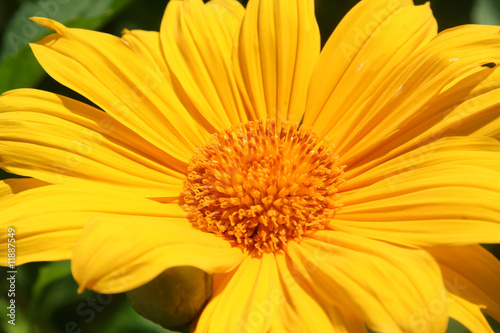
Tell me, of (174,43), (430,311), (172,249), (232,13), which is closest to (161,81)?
(174,43)

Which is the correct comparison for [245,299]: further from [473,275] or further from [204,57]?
[204,57]

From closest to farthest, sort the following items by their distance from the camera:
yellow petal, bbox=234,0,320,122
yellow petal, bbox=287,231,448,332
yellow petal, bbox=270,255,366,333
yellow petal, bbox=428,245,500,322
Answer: yellow petal, bbox=287,231,448,332, yellow petal, bbox=270,255,366,333, yellow petal, bbox=428,245,500,322, yellow petal, bbox=234,0,320,122

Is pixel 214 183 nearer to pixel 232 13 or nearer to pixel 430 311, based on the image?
pixel 232 13

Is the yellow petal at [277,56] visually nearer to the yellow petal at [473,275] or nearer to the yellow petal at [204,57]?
the yellow petal at [204,57]

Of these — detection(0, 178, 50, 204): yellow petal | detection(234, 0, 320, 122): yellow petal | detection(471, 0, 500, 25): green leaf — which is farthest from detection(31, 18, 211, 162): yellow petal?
detection(471, 0, 500, 25): green leaf

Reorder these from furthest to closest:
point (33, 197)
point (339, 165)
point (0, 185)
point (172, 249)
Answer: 1. point (339, 165)
2. point (0, 185)
3. point (33, 197)
4. point (172, 249)

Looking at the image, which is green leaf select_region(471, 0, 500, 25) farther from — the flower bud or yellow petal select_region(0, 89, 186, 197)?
the flower bud

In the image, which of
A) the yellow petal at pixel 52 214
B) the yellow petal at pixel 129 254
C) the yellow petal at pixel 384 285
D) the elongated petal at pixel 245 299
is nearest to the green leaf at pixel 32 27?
the yellow petal at pixel 52 214
